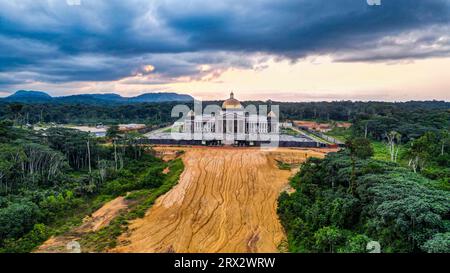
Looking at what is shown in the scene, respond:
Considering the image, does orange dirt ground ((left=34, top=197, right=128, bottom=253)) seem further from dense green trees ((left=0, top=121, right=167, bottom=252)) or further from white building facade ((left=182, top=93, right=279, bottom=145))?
white building facade ((left=182, top=93, right=279, bottom=145))

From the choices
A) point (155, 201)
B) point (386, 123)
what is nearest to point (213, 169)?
point (155, 201)

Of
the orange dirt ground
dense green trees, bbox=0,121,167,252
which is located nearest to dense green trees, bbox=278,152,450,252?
the orange dirt ground

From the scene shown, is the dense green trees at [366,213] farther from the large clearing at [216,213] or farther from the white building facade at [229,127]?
the white building facade at [229,127]

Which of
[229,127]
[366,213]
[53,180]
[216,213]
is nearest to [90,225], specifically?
[216,213]

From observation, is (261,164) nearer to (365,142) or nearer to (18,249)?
(365,142)

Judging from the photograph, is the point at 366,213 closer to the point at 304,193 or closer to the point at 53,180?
the point at 304,193
